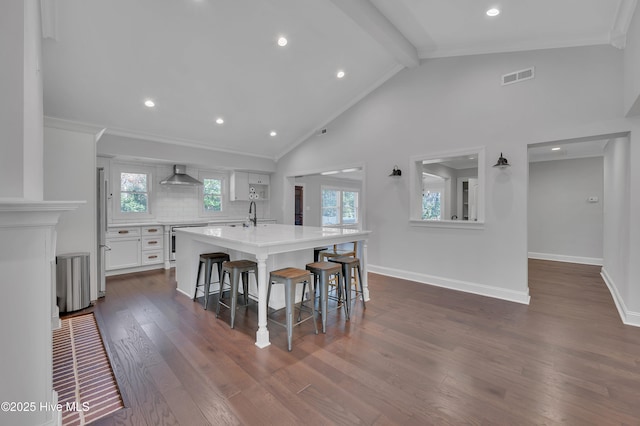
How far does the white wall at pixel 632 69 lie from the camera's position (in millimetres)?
2572

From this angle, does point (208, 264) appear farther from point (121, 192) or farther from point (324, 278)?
point (121, 192)

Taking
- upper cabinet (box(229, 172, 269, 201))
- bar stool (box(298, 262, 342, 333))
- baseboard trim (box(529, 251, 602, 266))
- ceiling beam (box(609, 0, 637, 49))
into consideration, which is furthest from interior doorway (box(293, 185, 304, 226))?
ceiling beam (box(609, 0, 637, 49))

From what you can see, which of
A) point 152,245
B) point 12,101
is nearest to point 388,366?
point 12,101

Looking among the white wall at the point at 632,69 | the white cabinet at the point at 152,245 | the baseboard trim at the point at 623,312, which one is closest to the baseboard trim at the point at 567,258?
the baseboard trim at the point at 623,312

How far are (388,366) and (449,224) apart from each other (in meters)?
2.76

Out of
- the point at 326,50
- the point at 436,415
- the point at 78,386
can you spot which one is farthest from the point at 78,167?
the point at 436,415

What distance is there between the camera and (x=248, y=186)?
23.3 feet

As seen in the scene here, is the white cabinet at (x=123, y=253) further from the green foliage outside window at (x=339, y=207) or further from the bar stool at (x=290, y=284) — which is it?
the green foliage outside window at (x=339, y=207)

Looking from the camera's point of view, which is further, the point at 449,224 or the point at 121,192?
the point at 121,192

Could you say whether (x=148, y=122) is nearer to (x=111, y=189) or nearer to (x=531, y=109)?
(x=111, y=189)

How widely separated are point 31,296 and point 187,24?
126 inches

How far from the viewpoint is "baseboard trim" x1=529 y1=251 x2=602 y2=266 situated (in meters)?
→ 6.04

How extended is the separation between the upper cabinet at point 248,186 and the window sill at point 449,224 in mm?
4091

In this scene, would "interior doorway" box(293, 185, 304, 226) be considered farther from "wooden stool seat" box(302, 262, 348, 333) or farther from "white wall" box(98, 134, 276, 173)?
"wooden stool seat" box(302, 262, 348, 333)
